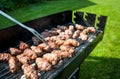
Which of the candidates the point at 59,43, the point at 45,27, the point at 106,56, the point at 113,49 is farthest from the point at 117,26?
the point at 59,43

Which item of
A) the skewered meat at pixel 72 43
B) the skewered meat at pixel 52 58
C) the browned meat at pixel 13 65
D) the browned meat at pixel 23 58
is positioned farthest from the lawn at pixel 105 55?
the browned meat at pixel 13 65

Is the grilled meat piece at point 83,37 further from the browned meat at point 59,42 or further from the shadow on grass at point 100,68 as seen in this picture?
the shadow on grass at point 100,68

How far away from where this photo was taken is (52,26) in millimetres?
4762

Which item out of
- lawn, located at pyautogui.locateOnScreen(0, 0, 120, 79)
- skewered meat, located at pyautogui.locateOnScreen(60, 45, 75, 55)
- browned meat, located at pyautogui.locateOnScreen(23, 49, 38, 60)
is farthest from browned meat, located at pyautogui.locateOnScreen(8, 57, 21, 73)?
lawn, located at pyautogui.locateOnScreen(0, 0, 120, 79)

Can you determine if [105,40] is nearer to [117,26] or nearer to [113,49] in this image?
[113,49]

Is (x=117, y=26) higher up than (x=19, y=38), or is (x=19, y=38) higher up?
(x=19, y=38)

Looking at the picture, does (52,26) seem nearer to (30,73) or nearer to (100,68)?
(100,68)

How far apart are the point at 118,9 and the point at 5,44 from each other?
1044cm

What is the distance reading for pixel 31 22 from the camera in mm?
3896

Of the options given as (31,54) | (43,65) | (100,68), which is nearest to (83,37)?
(31,54)

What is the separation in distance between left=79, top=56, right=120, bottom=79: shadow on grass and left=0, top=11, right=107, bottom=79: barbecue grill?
86 cm

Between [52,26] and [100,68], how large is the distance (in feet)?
6.03

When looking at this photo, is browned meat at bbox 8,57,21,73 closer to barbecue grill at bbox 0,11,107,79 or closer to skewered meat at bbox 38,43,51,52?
barbecue grill at bbox 0,11,107,79

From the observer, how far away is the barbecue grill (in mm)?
2671
